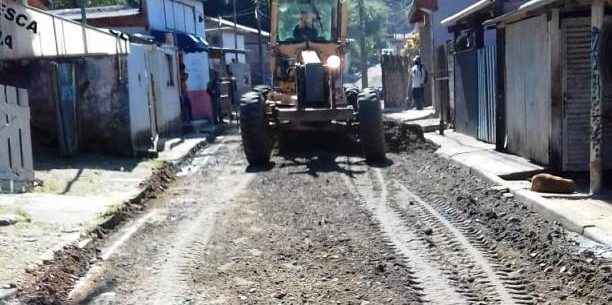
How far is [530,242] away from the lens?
7336mm

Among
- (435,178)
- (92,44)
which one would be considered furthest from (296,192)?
(92,44)

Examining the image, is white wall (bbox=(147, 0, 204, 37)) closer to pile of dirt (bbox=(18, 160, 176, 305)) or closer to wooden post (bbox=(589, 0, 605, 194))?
pile of dirt (bbox=(18, 160, 176, 305))

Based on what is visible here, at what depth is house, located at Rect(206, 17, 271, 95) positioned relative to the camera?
35.2m

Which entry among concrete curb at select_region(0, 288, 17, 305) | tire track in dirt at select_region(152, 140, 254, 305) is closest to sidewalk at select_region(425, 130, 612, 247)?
tire track in dirt at select_region(152, 140, 254, 305)

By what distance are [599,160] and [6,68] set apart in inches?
439

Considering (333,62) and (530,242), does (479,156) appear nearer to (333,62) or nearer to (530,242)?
(333,62)

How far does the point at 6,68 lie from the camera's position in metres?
14.5

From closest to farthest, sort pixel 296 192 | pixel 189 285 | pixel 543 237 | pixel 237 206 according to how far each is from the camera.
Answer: pixel 189 285 → pixel 543 237 → pixel 237 206 → pixel 296 192

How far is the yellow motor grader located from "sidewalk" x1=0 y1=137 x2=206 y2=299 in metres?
2.12

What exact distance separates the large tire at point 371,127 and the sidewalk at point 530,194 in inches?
51.5

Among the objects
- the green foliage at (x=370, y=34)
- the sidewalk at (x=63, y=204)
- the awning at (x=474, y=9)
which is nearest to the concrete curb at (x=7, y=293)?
the sidewalk at (x=63, y=204)

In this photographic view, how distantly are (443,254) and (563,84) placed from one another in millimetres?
4194

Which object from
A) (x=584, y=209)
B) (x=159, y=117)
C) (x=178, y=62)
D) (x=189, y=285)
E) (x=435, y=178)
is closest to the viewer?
(x=189, y=285)

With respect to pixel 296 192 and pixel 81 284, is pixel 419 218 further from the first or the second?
pixel 81 284
